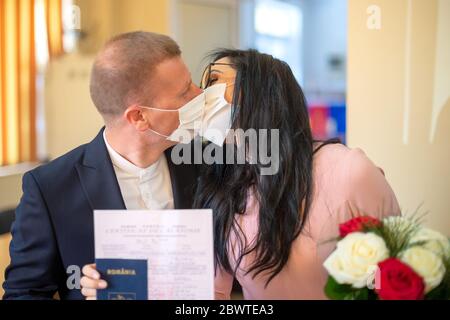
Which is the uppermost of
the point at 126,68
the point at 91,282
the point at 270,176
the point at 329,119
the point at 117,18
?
the point at 117,18

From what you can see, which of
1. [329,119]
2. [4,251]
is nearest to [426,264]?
[329,119]

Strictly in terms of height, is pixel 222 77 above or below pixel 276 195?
above

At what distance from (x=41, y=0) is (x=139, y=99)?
37 centimetres

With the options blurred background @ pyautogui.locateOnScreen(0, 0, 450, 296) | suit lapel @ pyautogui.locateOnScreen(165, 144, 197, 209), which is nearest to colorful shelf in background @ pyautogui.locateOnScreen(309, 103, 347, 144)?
blurred background @ pyautogui.locateOnScreen(0, 0, 450, 296)

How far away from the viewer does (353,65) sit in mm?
1078

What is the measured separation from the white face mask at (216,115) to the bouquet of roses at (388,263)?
A: 1.11 ft

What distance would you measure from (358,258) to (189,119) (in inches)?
18.3

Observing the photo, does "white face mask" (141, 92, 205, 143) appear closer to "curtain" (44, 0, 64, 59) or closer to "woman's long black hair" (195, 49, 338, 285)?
"woman's long black hair" (195, 49, 338, 285)

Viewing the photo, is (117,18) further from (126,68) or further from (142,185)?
(142,185)

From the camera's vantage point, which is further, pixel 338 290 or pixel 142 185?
pixel 142 185

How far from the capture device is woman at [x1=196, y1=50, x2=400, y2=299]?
3.51 feet

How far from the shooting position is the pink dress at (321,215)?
1.04 meters

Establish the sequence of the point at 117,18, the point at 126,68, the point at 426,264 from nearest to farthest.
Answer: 1. the point at 426,264
2. the point at 126,68
3. the point at 117,18
